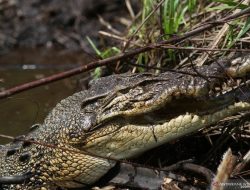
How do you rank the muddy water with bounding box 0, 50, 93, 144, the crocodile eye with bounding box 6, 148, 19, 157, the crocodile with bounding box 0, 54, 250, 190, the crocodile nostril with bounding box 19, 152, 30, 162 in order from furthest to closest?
the muddy water with bounding box 0, 50, 93, 144 < the crocodile eye with bounding box 6, 148, 19, 157 < the crocodile nostril with bounding box 19, 152, 30, 162 < the crocodile with bounding box 0, 54, 250, 190

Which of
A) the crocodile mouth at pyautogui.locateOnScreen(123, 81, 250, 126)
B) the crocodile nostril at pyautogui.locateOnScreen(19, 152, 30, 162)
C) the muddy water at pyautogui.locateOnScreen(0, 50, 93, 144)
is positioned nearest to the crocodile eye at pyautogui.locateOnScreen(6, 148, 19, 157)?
the crocodile nostril at pyautogui.locateOnScreen(19, 152, 30, 162)

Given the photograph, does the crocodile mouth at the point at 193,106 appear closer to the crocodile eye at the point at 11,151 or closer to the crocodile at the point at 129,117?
the crocodile at the point at 129,117

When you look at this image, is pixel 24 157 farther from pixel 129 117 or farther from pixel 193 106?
pixel 193 106

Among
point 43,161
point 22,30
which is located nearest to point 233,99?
point 43,161

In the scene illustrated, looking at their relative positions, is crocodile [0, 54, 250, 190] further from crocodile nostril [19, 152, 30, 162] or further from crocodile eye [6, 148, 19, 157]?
crocodile eye [6, 148, 19, 157]

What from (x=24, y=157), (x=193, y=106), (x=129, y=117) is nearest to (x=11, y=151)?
(x=24, y=157)

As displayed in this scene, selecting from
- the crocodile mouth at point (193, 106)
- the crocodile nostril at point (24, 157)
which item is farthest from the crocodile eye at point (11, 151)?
the crocodile mouth at point (193, 106)

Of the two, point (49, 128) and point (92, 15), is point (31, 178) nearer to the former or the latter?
point (49, 128)
